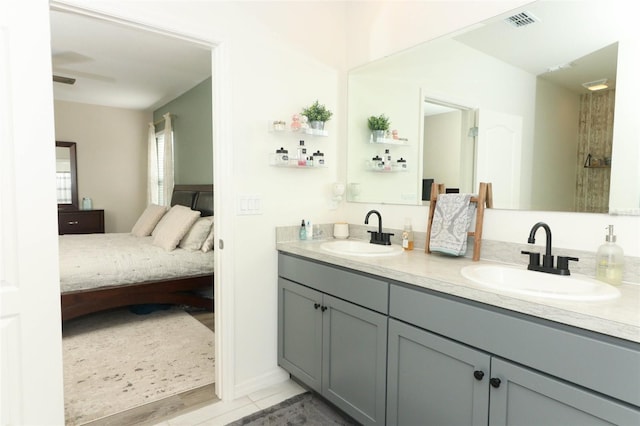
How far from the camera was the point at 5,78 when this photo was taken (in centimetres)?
136

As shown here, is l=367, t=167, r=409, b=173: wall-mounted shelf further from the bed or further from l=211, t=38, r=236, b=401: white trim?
the bed

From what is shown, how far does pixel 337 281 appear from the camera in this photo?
1.86m

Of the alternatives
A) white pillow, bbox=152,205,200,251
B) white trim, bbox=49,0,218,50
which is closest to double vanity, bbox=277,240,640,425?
white trim, bbox=49,0,218,50

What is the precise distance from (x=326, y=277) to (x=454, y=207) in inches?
30.0

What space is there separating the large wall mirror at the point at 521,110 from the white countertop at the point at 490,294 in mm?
435

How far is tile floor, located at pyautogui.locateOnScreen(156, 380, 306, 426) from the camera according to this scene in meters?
1.96

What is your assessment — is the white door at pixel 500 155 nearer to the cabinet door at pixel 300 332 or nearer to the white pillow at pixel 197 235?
the cabinet door at pixel 300 332

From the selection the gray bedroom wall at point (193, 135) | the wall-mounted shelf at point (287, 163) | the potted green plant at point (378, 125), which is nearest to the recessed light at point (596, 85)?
the potted green plant at point (378, 125)

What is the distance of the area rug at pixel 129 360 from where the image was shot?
2.18 m

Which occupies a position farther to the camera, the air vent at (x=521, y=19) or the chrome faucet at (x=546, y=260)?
the air vent at (x=521, y=19)

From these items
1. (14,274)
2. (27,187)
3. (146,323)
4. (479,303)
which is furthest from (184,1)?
(146,323)

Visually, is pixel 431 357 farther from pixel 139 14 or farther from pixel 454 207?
pixel 139 14

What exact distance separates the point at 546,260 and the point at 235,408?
180 cm

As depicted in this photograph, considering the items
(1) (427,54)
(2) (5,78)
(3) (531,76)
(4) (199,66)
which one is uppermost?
(4) (199,66)
